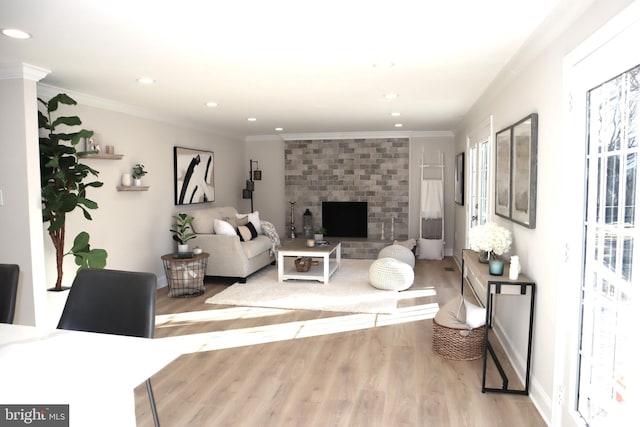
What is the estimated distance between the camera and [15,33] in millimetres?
2518

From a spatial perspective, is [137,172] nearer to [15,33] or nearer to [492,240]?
[15,33]

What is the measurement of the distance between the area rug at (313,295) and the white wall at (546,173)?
189 centimetres

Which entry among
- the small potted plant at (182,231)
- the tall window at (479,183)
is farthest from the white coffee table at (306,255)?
the tall window at (479,183)

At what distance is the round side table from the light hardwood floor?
122 cm

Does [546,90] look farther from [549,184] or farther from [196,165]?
[196,165]

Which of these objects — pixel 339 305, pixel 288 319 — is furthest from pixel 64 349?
pixel 339 305

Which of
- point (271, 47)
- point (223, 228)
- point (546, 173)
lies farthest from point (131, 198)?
point (546, 173)

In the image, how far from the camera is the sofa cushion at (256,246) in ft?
19.3

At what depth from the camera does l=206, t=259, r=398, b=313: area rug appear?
4.77 metres

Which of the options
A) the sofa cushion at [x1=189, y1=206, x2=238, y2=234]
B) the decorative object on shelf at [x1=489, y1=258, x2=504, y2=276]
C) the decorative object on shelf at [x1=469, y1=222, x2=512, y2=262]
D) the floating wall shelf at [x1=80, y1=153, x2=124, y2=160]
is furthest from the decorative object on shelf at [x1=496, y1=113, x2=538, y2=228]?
the sofa cushion at [x1=189, y1=206, x2=238, y2=234]

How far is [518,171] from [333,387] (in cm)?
199

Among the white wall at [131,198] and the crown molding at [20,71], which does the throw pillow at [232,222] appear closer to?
the white wall at [131,198]

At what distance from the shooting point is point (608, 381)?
6.16 feet

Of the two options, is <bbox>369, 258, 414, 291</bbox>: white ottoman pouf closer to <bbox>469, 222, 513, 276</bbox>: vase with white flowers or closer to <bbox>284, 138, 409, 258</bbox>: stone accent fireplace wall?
<bbox>469, 222, 513, 276</bbox>: vase with white flowers
